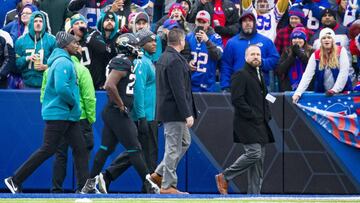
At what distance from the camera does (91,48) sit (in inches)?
701

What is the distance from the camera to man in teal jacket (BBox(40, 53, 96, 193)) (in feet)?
52.8

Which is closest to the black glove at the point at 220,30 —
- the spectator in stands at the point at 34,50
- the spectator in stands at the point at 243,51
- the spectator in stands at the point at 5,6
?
the spectator in stands at the point at 243,51

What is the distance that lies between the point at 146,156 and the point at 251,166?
1566 millimetres

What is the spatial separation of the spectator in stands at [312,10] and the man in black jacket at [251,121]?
3369 mm

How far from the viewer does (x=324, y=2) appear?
63.4 ft

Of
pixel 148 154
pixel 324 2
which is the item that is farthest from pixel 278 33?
pixel 148 154

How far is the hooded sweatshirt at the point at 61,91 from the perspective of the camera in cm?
1545

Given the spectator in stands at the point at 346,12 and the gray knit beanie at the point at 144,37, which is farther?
the spectator in stands at the point at 346,12

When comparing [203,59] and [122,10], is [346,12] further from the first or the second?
[122,10]

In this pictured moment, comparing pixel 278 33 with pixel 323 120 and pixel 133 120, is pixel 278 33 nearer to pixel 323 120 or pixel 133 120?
pixel 323 120

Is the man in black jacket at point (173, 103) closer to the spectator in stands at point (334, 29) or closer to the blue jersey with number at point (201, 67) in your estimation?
the blue jersey with number at point (201, 67)

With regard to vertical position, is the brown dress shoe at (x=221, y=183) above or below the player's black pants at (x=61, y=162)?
below

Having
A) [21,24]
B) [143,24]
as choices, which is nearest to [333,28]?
[143,24]

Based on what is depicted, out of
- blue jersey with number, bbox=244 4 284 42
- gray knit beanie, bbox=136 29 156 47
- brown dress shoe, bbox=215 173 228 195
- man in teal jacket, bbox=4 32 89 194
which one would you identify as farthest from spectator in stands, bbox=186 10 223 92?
man in teal jacket, bbox=4 32 89 194
